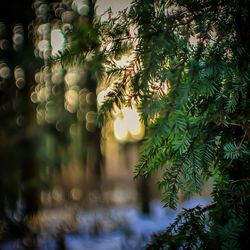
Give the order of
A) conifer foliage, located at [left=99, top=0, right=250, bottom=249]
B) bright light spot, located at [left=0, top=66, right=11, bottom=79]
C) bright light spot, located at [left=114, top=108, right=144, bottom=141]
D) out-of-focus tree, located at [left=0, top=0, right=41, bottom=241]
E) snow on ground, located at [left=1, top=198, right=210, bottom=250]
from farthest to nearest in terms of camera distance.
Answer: bright light spot, located at [left=0, top=66, right=11, bottom=79]
out-of-focus tree, located at [left=0, top=0, right=41, bottom=241]
snow on ground, located at [left=1, top=198, right=210, bottom=250]
bright light spot, located at [left=114, top=108, right=144, bottom=141]
conifer foliage, located at [left=99, top=0, right=250, bottom=249]

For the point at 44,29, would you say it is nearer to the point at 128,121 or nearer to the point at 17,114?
the point at 17,114

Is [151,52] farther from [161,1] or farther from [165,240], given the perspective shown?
[165,240]

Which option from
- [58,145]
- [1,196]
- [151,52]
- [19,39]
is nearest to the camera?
[151,52]

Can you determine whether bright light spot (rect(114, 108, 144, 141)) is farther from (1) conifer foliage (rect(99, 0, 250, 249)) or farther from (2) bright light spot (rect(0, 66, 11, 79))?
(2) bright light spot (rect(0, 66, 11, 79))

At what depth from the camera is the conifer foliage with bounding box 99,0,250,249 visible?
3.35ft

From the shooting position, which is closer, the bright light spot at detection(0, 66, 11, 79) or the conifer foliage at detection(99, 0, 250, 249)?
the conifer foliage at detection(99, 0, 250, 249)

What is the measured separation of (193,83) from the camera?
1.02 metres

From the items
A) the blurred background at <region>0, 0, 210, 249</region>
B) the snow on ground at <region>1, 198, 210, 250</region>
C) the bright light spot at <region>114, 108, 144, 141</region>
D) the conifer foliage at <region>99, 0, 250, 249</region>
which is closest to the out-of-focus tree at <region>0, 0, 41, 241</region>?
the blurred background at <region>0, 0, 210, 249</region>

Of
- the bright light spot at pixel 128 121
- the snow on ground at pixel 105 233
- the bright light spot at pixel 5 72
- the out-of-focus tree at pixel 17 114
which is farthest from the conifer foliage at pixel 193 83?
the bright light spot at pixel 5 72

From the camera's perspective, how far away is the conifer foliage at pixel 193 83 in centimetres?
102

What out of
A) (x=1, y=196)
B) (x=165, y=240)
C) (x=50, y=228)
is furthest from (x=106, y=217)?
(x=165, y=240)

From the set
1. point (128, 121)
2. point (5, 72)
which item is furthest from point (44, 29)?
point (128, 121)

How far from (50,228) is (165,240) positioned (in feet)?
24.0

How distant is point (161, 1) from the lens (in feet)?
3.84
